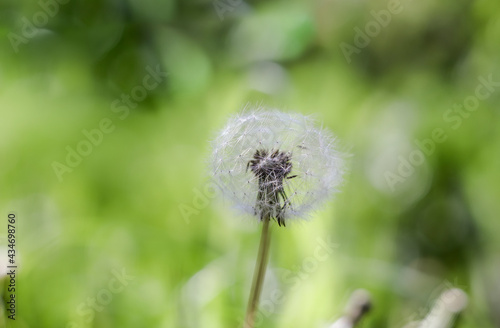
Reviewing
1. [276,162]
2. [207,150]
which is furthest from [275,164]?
[207,150]

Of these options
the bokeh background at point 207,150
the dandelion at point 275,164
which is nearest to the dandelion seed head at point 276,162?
the dandelion at point 275,164

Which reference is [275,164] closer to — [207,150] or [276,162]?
[276,162]

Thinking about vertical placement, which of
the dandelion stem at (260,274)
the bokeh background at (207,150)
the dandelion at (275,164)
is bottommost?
the dandelion stem at (260,274)

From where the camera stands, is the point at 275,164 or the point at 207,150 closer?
the point at 275,164

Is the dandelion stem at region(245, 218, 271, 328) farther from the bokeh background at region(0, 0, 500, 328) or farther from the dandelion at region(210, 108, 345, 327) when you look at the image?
the bokeh background at region(0, 0, 500, 328)

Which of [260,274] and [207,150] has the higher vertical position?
[207,150]

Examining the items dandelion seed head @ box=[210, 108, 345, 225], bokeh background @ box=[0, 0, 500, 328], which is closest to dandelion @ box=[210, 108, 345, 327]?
dandelion seed head @ box=[210, 108, 345, 225]

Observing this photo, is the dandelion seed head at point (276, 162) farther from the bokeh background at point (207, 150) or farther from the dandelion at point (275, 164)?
the bokeh background at point (207, 150)

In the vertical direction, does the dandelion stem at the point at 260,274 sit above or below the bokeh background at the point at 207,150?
below
